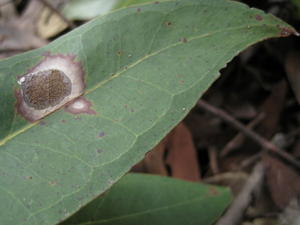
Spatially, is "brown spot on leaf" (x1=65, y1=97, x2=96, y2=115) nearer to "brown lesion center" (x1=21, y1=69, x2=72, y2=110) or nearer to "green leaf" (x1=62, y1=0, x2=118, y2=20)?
"brown lesion center" (x1=21, y1=69, x2=72, y2=110)

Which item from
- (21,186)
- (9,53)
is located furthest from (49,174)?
(9,53)

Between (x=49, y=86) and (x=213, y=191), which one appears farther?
(x=213, y=191)

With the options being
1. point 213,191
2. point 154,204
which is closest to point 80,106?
point 154,204

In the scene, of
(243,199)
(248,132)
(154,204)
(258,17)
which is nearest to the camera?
(258,17)

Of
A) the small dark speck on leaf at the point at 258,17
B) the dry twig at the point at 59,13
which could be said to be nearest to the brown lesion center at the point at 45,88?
the small dark speck on leaf at the point at 258,17

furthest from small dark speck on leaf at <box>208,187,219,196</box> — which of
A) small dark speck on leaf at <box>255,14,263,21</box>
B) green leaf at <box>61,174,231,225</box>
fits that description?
small dark speck on leaf at <box>255,14,263,21</box>

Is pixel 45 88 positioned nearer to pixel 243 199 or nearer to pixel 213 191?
pixel 213 191

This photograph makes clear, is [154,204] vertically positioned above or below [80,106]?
below

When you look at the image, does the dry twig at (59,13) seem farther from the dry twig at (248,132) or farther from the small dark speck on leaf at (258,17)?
the small dark speck on leaf at (258,17)
